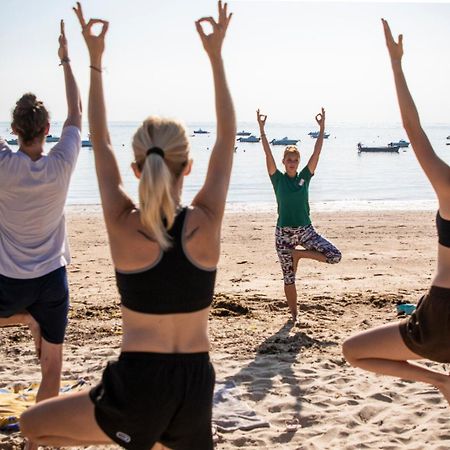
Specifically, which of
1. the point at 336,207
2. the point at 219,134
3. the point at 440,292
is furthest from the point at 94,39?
the point at 336,207

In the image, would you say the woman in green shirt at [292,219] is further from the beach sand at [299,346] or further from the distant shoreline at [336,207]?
the distant shoreline at [336,207]

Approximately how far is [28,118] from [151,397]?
214 cm

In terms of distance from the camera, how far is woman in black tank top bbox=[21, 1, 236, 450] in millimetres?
2805

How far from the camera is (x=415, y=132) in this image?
3.93 metres

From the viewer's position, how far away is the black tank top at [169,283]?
2.80m

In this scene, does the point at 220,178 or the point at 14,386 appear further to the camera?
the point at 14,386

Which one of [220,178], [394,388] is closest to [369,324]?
[394,388]

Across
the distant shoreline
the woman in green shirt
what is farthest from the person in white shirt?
the distant shoreline

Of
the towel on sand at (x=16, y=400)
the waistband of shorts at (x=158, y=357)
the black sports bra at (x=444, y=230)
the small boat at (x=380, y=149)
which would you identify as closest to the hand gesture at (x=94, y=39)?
the waistband of shorts at (x=158, y=357)

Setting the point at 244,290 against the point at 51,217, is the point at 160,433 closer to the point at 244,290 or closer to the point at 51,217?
the point at 51,217

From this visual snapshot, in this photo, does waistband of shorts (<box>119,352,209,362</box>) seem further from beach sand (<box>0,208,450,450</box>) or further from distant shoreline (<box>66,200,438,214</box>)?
distant shoreline (<box>66,200,438,214</box>)

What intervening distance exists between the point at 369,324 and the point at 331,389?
94.3 inches

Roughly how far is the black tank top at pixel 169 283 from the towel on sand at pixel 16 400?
8.93 ft

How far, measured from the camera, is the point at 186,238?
2.83 metres
